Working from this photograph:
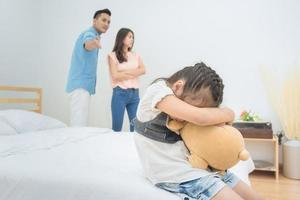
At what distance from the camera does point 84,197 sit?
3.29 feet

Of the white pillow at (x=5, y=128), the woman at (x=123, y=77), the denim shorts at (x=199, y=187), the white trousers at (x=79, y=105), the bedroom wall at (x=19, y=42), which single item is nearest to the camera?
the denim shorts at (x=199, y=187)

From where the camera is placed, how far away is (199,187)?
0.88 meters

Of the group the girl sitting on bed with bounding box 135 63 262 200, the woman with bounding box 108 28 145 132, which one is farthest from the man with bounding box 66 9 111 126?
the girl sitting on bed with bounding box 135 63 262 200

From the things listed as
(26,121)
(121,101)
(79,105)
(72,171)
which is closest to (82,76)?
(79,105)

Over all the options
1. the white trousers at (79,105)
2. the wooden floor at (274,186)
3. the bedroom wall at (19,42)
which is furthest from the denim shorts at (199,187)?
the bedroom wall at (19,42)

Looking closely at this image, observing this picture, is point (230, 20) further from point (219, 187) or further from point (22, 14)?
point (219, 187)

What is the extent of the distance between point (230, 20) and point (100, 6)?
4.32 feet

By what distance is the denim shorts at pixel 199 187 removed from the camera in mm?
860

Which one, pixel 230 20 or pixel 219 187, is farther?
pixel 230 20

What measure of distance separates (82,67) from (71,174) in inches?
61.9

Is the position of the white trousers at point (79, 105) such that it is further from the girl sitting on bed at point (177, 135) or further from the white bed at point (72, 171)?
the girl sitting on bed at point (177, 135)

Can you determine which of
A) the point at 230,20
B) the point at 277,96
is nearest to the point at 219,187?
the point at 277,96

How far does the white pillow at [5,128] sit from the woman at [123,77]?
34.0 inches

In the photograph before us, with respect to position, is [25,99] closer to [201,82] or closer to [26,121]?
[26,121]
